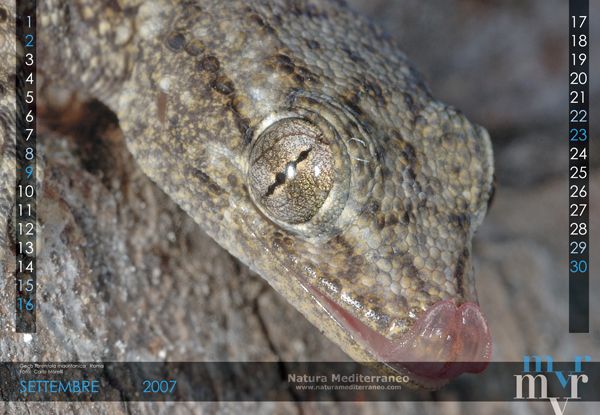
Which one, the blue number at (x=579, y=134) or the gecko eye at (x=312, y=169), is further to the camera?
the blue number at (x=579, y=134)

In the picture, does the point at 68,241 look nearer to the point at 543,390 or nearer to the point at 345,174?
the point at 345,174

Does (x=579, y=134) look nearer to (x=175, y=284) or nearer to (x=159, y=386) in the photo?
(x=175, y=284)

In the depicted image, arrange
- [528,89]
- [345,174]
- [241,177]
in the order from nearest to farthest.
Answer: [345,174] < [241,177] < [528,89]

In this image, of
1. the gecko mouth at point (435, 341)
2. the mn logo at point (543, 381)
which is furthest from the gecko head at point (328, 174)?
the mn logo at point (543, 381)

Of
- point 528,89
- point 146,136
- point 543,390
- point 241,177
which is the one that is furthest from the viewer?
point 528,89

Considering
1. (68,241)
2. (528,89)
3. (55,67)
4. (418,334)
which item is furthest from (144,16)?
(528,89)

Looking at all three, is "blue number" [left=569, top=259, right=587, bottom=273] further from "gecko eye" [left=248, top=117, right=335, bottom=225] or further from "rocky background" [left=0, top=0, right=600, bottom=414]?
"gecko eye" [left=248, top=117, right=335, bottom=225]

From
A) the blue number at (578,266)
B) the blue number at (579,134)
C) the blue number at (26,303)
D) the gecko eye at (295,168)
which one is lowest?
the blue number at (26,303)
